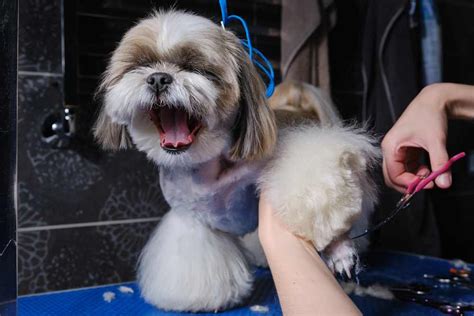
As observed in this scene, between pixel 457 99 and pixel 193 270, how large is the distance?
1.96ft

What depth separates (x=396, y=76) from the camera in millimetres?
1530

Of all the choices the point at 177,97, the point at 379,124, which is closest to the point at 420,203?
the point at 379,124

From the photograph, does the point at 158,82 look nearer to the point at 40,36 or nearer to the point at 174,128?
the point at 174,128

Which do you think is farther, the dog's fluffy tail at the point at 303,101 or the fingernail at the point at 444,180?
the dog's fluffy tail at the point at 303,101

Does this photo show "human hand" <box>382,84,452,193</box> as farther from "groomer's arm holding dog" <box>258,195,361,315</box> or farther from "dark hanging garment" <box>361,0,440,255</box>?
"dark hanging garment" <box>361,0,440,255</box>

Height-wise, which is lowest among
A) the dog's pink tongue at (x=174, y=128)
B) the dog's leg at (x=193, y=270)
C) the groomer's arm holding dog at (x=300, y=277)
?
the dog's leg at (x=193, y=270)

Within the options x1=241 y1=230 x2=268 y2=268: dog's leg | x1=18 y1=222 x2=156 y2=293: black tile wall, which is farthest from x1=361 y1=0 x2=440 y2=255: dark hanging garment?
x1=18 y1=222 x2=156 y2=293: black tile wall

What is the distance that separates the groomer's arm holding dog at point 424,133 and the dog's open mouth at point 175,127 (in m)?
0.34

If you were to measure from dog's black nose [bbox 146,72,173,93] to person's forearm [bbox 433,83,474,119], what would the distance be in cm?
49

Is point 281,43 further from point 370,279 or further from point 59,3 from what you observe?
point 370,279

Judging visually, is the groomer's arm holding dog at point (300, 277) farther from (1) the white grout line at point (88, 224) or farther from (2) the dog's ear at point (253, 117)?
(1) the white grout line at point (88, 224)

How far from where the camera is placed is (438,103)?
81 cm

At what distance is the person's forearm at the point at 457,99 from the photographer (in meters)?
0.84

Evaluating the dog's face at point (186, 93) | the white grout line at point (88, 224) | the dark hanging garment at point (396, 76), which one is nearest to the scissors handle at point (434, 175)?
the dog's face at point (186, 93)
